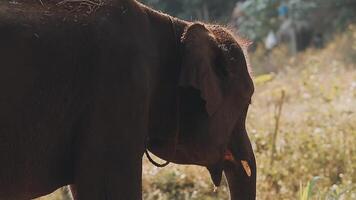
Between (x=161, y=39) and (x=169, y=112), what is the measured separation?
14.9 inches

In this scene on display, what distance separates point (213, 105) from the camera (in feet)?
13.6

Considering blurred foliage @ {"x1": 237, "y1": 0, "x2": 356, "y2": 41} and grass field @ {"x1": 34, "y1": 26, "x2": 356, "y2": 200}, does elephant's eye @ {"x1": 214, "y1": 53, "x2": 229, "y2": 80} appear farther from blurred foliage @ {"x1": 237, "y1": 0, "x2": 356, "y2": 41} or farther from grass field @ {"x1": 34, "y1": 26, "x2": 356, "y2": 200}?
blurred foliage @ {"x1": 237, "y1": 0, "x2": 356, "y2": 41}

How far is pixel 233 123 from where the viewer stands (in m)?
4.50

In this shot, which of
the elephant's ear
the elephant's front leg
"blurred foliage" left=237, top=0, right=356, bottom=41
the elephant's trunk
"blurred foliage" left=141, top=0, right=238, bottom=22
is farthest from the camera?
"blurred foliage" left=141, top=0, right=238, bottom=22

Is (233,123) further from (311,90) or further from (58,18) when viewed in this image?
(311,90)

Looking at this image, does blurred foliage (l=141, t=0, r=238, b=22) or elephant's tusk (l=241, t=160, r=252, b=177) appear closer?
elephant's tusk (l=241, t=160, r=252, b=177)

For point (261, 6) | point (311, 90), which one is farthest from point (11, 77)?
point (261, 6)

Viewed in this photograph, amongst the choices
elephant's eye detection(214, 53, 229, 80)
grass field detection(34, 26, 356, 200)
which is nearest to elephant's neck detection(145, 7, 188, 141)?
elephant's eye detection(214, 53, 229, 80)

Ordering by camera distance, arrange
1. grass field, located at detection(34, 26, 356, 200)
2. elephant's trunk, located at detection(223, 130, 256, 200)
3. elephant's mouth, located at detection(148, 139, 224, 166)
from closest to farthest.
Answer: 1. elephant's mouth, located at detection(148, 139, 224, 166)
2. elephant's trunk, located at detection(223, 130, 256, 200)
3. grass field, located at detection(34, 26, 356, 200)

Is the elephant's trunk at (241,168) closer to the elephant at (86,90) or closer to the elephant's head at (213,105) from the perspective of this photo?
the elephant's head at (213,105)

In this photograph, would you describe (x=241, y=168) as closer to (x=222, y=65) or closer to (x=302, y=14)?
(x=222, y=65)

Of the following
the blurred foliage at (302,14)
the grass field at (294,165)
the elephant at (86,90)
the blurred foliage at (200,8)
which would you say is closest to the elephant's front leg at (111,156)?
the elephant at (86,90)

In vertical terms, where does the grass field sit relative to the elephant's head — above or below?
below

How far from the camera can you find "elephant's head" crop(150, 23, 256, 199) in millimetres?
4133
